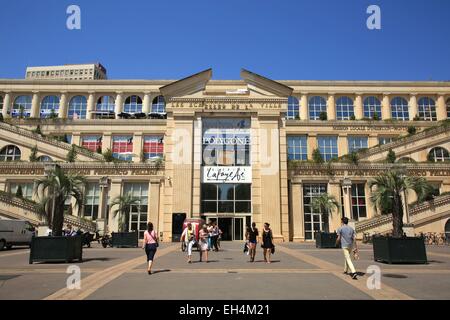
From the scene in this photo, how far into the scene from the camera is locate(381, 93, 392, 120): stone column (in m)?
56.9

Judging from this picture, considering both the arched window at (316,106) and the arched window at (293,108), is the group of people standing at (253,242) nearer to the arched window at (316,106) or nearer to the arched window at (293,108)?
the arched window at (293,108)

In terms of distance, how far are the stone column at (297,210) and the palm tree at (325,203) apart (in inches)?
84.8

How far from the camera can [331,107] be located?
5750cm

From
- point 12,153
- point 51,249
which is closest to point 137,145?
point 12,153

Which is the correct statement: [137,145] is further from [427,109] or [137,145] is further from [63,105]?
[427,109]

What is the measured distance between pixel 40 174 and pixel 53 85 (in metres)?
26.2

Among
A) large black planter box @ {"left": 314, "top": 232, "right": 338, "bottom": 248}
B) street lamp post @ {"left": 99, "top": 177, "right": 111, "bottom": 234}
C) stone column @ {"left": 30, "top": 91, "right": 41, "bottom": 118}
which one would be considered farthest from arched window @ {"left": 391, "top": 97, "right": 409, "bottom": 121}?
stone column @ {"left": 30, "top": 91, "right": 41, "bottom": 118}

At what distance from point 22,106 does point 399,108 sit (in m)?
61.2

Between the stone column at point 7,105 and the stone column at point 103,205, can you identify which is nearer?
the stone column at point 103,205

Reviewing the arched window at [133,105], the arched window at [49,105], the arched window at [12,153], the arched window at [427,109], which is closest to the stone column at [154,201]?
the arched window at [12,153]

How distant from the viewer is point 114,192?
38000 mm

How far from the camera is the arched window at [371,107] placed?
188ft
